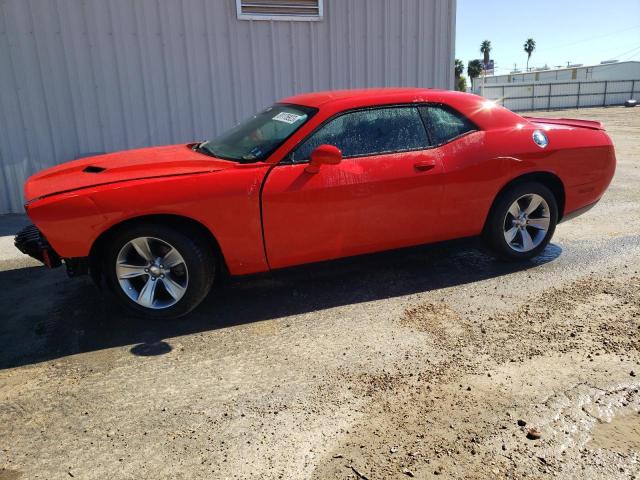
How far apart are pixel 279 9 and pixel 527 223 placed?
5211 mm

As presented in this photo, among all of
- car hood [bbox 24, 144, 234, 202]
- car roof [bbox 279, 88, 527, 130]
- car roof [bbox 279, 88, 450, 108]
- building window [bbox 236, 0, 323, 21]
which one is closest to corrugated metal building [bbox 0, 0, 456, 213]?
building window [bbox 236, 0, 323, 21]

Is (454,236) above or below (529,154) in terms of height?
below

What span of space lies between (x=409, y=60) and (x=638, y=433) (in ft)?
24.0

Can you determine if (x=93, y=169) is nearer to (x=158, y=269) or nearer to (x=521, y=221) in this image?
(x=158, y=269)

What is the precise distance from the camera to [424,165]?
4.15 m

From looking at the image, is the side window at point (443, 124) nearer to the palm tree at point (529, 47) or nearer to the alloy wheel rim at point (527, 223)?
the alloy wheel rim at point (527, 223)

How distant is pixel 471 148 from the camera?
434 cm

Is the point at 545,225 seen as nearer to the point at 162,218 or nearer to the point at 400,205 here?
the point at 400,205

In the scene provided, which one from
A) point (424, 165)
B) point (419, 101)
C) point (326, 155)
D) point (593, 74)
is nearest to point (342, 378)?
point (326, 155)

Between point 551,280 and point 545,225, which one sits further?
point 545,225

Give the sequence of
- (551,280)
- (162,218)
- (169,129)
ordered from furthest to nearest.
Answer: (169,129) → (551,280) → (162,218)

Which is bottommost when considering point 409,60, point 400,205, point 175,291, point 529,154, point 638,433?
point 638,433

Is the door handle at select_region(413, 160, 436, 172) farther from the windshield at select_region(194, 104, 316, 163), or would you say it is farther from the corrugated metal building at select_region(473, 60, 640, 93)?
the corrugated metal building at select_region(473, 60, 640, 93)

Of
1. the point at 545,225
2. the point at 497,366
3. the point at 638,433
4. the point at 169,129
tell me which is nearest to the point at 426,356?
the point at 497,366
